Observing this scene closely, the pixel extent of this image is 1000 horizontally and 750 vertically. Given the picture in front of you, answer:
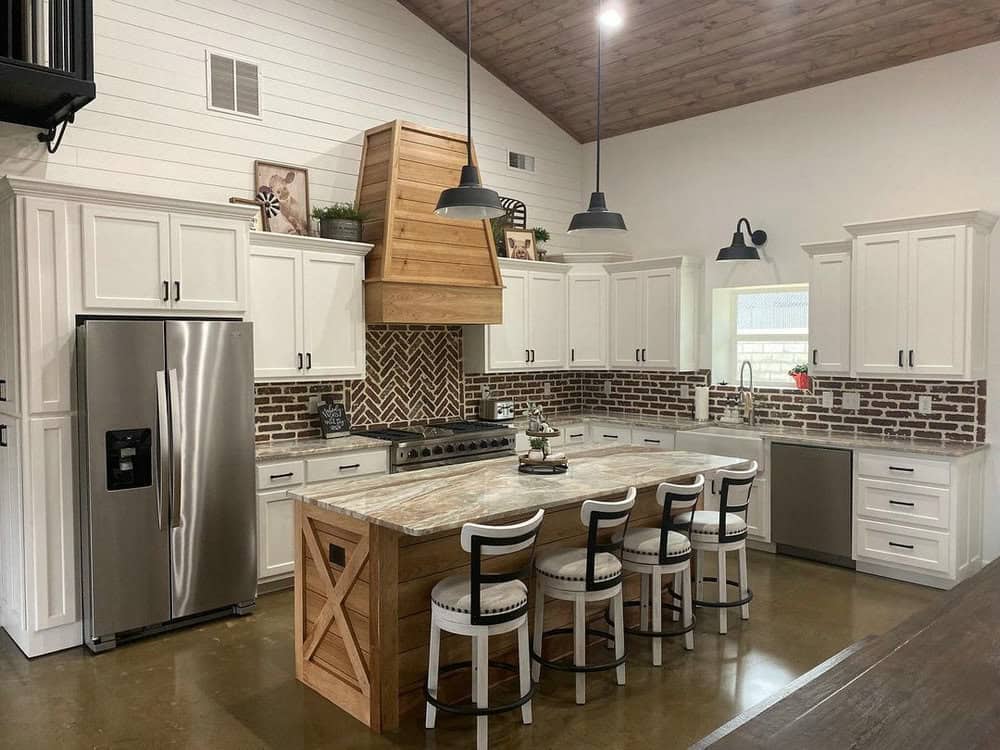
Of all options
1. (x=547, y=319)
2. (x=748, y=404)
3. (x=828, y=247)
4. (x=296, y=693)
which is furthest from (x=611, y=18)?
(x=296, y=693)

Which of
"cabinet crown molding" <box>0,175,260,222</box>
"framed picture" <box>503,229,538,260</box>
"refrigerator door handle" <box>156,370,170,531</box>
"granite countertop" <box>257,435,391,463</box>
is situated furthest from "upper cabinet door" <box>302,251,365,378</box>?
"framed picture" <box>503,229,538,260</box>

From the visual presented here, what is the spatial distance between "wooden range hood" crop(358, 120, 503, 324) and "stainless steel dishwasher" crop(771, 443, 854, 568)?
2.82 metres

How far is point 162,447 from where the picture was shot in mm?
4410

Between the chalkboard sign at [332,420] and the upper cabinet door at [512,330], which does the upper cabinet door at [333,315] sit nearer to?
the chalkboard sign at [332,420]

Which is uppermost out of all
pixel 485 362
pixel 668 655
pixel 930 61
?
pixel 930 61

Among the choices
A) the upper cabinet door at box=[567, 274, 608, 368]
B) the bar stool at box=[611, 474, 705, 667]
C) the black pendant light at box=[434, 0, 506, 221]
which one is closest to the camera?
the black pendant light at box=[434, 0, 506, 221]

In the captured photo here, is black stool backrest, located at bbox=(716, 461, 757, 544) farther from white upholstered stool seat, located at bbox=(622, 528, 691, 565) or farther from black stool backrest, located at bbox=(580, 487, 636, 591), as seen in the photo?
black stool backrest, located at bbox=(580, 487, 636, 591)

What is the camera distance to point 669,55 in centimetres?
635

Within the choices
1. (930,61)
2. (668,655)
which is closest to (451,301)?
(668,655)

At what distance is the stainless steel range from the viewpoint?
570 centimetres

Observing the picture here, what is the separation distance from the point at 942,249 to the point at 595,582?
12.0 feet

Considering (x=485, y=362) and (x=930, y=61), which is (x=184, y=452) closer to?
(x=485, y=362)

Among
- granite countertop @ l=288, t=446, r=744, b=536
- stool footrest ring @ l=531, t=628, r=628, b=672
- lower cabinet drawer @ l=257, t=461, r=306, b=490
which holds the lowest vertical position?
stool footrest ring @ l=531, t=628, r=628, b=672

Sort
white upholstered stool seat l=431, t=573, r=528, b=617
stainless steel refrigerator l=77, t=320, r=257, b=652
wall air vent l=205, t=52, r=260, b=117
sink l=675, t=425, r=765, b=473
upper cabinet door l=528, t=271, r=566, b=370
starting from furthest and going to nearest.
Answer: upper cabinet door l=528, t=271, r=566, b=370, sink l=675, t=425, r=765, b=473, wall air vent l=205, t=52, r=260, b=117, stainless steel refrigerator l=77, t=320, r=257, b=652, white upholstered stool seat l=431, t=573, r=528, b=617
